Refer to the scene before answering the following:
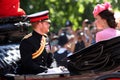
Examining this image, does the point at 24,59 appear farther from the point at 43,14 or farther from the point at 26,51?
the point at 43,14

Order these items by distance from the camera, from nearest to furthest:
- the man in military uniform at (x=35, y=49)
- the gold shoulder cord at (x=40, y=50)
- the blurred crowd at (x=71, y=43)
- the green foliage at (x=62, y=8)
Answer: the man in military uniform at (x=35, y=49)
the gold shoulder cord at (x=40, y=50)
the blurred crowd at (x=71, y=43)
the green foliage at (x=62, y=8)

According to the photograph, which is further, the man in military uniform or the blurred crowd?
the blurred crowd

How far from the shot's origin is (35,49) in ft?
27.4

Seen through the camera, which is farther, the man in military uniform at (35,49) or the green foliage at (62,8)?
the green foliage at (62,8)

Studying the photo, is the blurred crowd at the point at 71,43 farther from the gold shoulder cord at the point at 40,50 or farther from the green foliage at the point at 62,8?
the green foliage at the point at 62,8

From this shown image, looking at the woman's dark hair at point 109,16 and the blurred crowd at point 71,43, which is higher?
the blurred crowd at point 71,43

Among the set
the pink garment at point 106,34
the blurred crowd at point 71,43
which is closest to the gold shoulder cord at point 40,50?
the pink garment at point 106,34

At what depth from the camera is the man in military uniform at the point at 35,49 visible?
26.6 ft

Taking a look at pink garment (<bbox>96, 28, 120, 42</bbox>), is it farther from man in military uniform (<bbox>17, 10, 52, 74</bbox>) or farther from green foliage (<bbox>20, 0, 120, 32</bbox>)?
green foliage (<bbox>20, 0, 120, 32</bbox>)

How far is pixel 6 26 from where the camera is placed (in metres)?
8.85

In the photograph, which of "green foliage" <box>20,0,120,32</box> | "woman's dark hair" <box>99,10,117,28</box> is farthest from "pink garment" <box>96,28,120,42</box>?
"green foliage" <box>20,0,120,32</box>

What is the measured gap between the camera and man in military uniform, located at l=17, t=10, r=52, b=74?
8102 mm

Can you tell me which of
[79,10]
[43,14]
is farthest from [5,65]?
[79,10]

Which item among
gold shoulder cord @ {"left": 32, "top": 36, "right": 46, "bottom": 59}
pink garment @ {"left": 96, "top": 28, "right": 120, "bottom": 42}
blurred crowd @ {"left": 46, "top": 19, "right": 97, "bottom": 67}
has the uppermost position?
blurred crowd @ {"left": 46, "top": 19, "right": 97, "bottom": 67}
